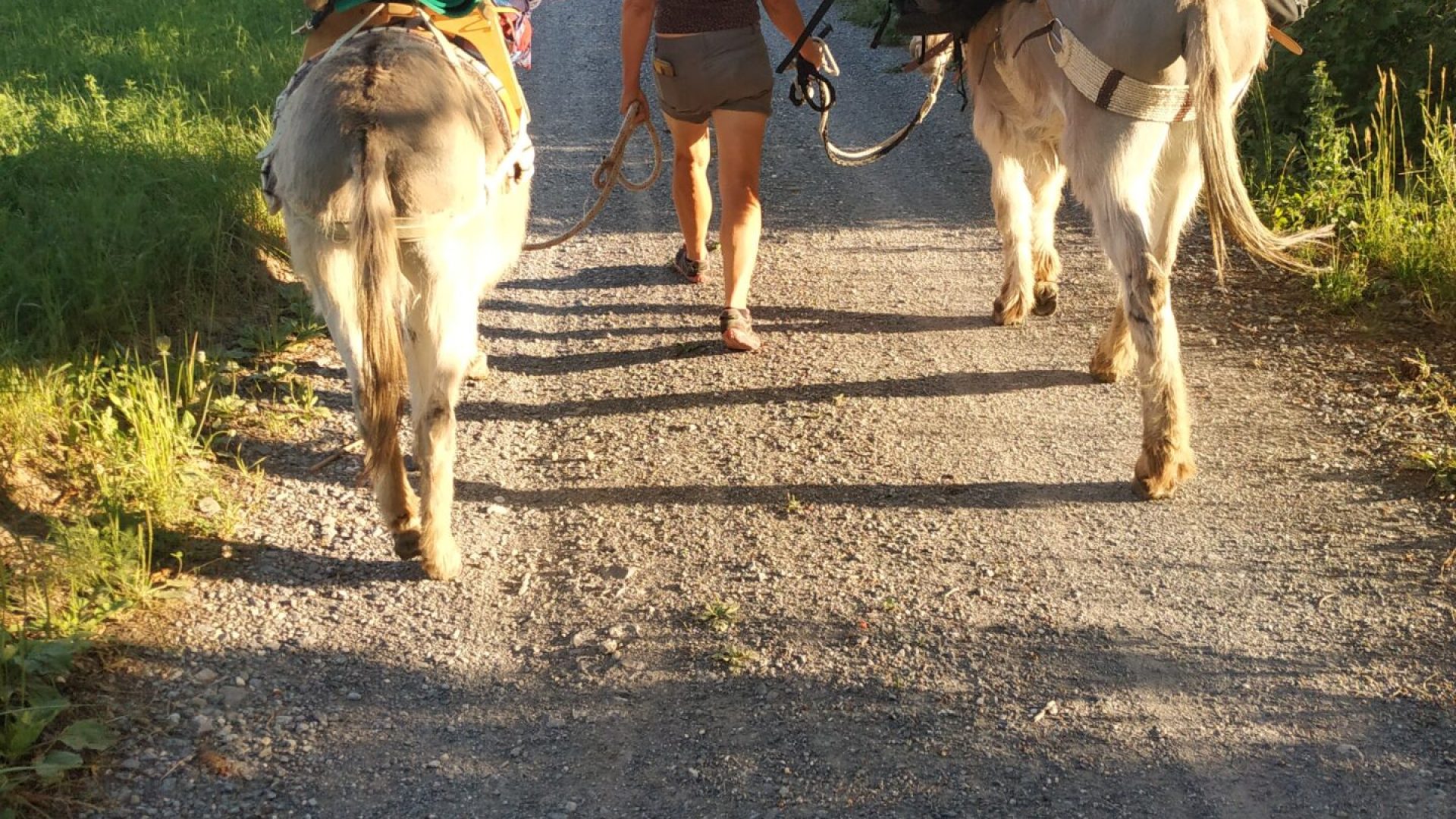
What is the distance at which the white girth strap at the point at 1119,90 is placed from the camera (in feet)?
13.4

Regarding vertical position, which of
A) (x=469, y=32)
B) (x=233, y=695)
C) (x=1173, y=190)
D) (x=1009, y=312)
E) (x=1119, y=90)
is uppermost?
(x=469, y=32)

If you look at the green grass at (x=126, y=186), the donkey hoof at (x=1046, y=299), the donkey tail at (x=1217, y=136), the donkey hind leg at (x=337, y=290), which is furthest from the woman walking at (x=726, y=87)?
the green grass at (x=126, y=186)

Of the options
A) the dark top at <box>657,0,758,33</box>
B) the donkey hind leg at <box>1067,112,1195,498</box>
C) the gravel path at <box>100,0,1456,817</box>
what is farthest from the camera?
the dark top at <box>657,0,758,33</box>

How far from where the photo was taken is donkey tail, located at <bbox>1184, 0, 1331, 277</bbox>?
152 inches

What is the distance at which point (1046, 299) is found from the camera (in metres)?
5.77

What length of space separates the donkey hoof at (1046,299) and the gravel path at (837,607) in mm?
152

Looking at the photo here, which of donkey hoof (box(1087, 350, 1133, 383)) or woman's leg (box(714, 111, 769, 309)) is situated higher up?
woman's leg (box(714, 111, 769, 309))

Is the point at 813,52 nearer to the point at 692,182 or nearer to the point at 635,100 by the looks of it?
the point at 635,100

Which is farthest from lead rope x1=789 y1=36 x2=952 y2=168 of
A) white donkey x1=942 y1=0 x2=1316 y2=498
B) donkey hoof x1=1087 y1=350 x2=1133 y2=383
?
donkey hoof x1=1087 y1=350 x2=1133 y2=383

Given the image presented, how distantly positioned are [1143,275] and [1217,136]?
0.53m

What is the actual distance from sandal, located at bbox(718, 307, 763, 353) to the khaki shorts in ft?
3.03

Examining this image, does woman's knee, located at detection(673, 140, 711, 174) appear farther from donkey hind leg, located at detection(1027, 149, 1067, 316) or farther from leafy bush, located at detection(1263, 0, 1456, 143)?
leafy bush, located at detection(1263, 0, 1456, 143)

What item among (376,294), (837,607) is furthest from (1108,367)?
(376,294)

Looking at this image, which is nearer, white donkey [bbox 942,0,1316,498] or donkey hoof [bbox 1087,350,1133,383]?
white donkey [bbox 942,0,1316,498]
